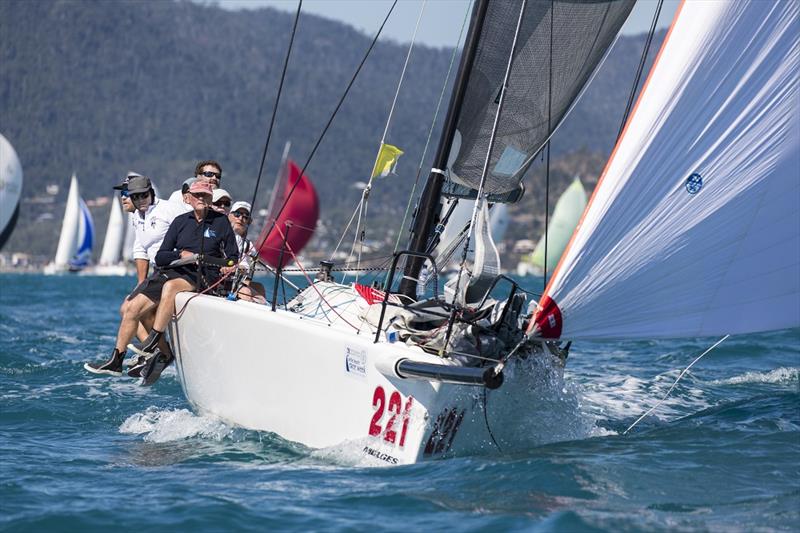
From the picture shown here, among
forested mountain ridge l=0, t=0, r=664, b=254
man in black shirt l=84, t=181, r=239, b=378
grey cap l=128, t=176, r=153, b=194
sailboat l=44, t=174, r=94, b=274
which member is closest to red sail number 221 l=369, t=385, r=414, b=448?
man in black shirt l=84, t=181, r=239, b=378

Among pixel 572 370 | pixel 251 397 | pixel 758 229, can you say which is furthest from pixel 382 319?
pixel 572 370

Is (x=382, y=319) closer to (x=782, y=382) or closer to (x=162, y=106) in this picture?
(x=782, y=382)

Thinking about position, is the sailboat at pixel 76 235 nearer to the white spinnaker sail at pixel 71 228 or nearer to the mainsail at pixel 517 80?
the white spinnaker sail at pixel 71 228

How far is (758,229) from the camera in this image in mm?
Result: 4938

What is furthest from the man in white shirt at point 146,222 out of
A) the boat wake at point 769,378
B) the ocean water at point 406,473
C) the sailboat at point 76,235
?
the sailboat at point 76,235

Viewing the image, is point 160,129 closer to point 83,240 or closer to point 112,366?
point 83,240

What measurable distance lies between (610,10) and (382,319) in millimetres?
2467

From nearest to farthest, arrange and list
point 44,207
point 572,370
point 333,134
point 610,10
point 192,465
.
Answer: point 192,465
point 610,10
point 572,370
point 44,207
point 333,134

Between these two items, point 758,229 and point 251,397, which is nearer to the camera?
point 758,229

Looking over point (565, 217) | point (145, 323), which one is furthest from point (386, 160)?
point (565, 217)

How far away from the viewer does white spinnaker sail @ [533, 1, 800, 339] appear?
4840 mm

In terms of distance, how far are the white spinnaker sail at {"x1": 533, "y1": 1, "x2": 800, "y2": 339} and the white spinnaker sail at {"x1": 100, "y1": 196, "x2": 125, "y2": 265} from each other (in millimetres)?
51534

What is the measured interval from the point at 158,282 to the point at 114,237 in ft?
179

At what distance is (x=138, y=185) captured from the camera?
718cm
